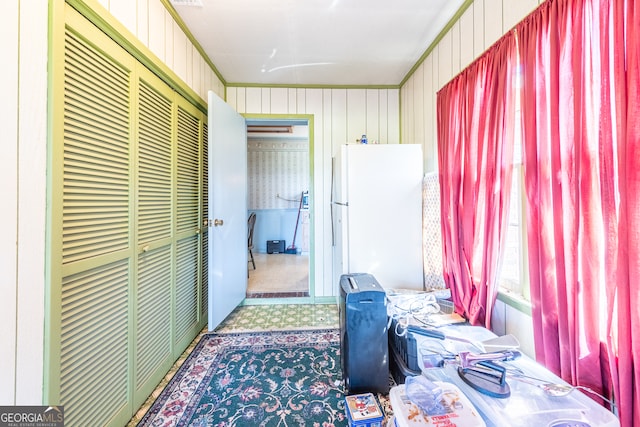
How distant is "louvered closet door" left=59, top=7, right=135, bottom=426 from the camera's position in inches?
38.6

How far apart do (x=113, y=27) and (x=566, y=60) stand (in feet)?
6.36

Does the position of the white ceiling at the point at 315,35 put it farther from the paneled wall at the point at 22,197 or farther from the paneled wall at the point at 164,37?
the paneled wall at the point at 22,197

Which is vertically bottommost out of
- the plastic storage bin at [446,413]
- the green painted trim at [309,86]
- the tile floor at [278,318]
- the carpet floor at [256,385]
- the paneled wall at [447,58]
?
the carpet floor at [256,385]

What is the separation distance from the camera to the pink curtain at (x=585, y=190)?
79 centimetres

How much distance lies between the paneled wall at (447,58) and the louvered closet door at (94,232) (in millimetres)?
1995

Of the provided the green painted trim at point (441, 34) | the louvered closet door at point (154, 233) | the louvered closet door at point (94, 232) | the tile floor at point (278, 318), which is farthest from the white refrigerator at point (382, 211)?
the louvered closet door at point (94, 232)

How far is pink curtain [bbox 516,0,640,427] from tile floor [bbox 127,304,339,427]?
1704 mm

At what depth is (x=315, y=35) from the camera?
77.9 inches

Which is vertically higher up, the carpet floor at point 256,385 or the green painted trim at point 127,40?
the green painted trim at point 127,40

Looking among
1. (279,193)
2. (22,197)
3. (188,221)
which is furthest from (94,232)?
(279,193)

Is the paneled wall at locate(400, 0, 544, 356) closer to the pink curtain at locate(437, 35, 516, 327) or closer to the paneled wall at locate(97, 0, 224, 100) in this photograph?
the pink curtain at locate(437, 35, 516, 327)

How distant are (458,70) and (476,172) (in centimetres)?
80

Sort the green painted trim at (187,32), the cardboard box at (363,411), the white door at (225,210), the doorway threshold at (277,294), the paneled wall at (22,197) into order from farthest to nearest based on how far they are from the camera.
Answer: the doorway threshold at (277,294), the white door at (225,210), the green painted trim at (187,32), the cardboard box at (363,411), the paneled wall at (22,197)

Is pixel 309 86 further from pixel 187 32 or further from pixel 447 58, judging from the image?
pixel 447 58
